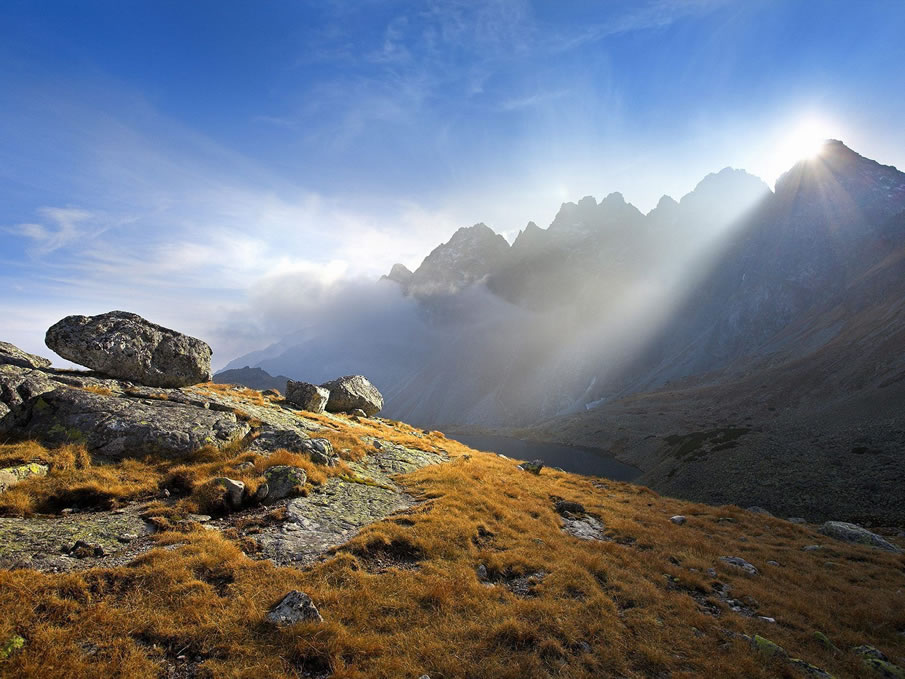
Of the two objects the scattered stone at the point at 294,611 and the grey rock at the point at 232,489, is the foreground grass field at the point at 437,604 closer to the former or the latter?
the scattered stone at the point at 294,611

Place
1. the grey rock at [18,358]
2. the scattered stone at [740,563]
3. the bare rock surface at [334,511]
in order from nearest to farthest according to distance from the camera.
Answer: the bare rock surface at [334,511] < the scattered stone at [740,563] < the grey rock at [18,358]

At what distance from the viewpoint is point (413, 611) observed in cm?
957

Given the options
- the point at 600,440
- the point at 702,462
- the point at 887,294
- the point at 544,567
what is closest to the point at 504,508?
the point at 544,567

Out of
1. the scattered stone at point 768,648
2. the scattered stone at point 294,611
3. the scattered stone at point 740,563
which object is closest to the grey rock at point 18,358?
the scattered stone at point 294,611

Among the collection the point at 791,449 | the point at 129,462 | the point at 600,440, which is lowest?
the point at 600,440

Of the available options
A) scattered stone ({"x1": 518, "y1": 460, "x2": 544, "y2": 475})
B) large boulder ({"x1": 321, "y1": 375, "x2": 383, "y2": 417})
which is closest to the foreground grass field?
scattered stone ({"x1": 518, "y1": 460, "x2": 544, "y2": 475})

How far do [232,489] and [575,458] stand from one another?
483 feet

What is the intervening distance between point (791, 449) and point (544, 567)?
103886 mm

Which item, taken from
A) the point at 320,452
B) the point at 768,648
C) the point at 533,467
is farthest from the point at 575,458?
the point at 768,648

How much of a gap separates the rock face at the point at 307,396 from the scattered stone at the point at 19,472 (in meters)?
21.6

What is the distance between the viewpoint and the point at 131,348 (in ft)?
80.7

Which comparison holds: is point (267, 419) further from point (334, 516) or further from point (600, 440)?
point (600, 440)

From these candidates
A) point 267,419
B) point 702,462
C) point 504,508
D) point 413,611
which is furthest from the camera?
point 702,462

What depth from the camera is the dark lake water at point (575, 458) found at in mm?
119631
